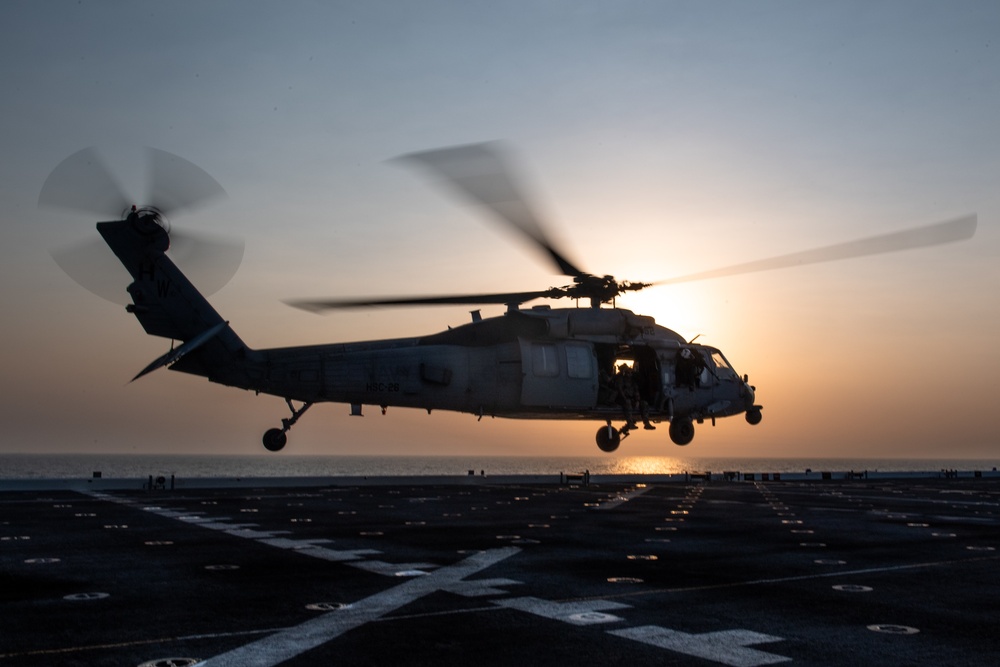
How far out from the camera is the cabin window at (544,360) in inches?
1215

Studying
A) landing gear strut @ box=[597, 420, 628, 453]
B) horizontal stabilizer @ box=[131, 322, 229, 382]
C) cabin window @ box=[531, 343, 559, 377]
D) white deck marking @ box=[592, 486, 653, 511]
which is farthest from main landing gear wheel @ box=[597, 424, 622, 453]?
horizontal stabilizer @ box=[131, 322, 229, 382]

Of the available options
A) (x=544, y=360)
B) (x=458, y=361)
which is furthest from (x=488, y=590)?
(x=544, y=360)

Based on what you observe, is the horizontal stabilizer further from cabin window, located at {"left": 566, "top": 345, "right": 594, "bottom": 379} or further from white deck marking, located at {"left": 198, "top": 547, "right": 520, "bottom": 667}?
white deck marking, located at {"left": 198, "top": 547, "right": 520, "bottom": 667}

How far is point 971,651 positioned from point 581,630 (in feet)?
13.3

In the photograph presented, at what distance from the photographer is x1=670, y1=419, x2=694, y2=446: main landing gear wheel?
111 ft

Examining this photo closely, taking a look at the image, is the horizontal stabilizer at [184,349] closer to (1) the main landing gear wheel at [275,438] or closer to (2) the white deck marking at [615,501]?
(1) the main landing gear wheel at [275,438]

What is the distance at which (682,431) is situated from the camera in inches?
1332

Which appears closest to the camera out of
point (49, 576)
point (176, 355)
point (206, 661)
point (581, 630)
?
point (206, 661)

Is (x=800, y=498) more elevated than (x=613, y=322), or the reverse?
(x=613, y=322)

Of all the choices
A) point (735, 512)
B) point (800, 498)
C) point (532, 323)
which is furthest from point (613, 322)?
point (800, 498)

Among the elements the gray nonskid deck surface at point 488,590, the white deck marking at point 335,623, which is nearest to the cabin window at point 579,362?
the gray nonskid deck surface at point 488,590

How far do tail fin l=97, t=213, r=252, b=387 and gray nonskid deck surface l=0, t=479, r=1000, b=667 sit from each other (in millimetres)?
5958

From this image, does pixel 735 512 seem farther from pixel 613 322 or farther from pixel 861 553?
pixel 861 553

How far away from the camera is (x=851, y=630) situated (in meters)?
9.91
